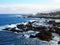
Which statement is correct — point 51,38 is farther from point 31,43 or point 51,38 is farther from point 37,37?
point 31,43

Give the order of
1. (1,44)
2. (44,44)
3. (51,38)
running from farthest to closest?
1. (51,38)
2. (1,44)
3. (44,44)

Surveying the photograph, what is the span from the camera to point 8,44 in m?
33.5

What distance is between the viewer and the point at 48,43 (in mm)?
32562

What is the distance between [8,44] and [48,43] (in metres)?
7.71

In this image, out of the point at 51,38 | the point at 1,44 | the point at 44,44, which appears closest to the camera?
the point at 44,44

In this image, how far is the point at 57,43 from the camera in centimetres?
3209

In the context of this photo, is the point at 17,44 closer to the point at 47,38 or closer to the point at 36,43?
the point at 36,43

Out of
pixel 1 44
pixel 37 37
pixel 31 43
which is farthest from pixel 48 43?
pixel 1 44

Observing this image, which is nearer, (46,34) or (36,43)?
(36,43)

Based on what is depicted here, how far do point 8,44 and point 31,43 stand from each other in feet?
14.9

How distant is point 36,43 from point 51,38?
4.98 m

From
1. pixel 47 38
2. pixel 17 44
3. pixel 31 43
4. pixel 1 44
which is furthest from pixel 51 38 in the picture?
pixel 1 44

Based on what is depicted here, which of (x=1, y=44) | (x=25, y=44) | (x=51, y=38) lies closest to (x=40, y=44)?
(x=25, y=44)

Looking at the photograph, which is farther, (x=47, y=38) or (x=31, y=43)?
(x=47, y=38)
